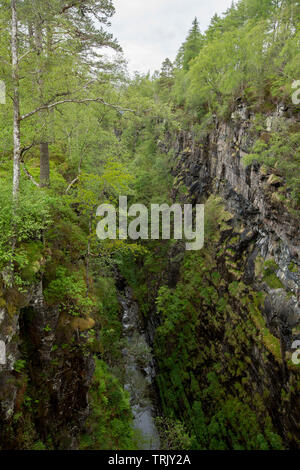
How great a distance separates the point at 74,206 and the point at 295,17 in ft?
66.2

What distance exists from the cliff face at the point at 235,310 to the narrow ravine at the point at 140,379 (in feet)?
4.37

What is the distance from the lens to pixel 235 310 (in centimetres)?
1605

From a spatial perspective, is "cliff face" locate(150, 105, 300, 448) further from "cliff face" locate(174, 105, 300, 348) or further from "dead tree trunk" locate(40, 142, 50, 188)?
"dead tree trunk" locate(40, 142, 50, 188)

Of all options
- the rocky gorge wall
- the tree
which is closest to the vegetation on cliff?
the rocky gorge wall

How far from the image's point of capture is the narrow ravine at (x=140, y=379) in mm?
16578

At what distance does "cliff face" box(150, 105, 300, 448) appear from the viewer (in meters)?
12.0

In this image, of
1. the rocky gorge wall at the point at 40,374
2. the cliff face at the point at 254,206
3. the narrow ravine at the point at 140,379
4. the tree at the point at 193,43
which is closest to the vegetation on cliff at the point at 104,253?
the rocky gorge wall at the point at 40,374

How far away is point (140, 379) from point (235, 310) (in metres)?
10.6

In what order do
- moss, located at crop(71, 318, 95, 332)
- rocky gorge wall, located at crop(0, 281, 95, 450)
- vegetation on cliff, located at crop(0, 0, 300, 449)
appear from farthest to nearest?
moss, located at crop(71, 318, 95, 332)
vegetation on cliff, located at crop(0, 0, 300, 449)
rocky gorge wall, located at crop(0, 281, 95, 450)

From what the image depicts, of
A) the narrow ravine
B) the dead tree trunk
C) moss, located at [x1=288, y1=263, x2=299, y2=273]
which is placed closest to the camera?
the dead tree trunk

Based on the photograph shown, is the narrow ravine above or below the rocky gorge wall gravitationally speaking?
below

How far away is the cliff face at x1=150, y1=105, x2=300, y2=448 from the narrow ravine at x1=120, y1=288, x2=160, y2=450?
4.37 ft

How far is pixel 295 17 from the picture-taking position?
16.5 metres

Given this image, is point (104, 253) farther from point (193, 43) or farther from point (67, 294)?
point (193, 43)
